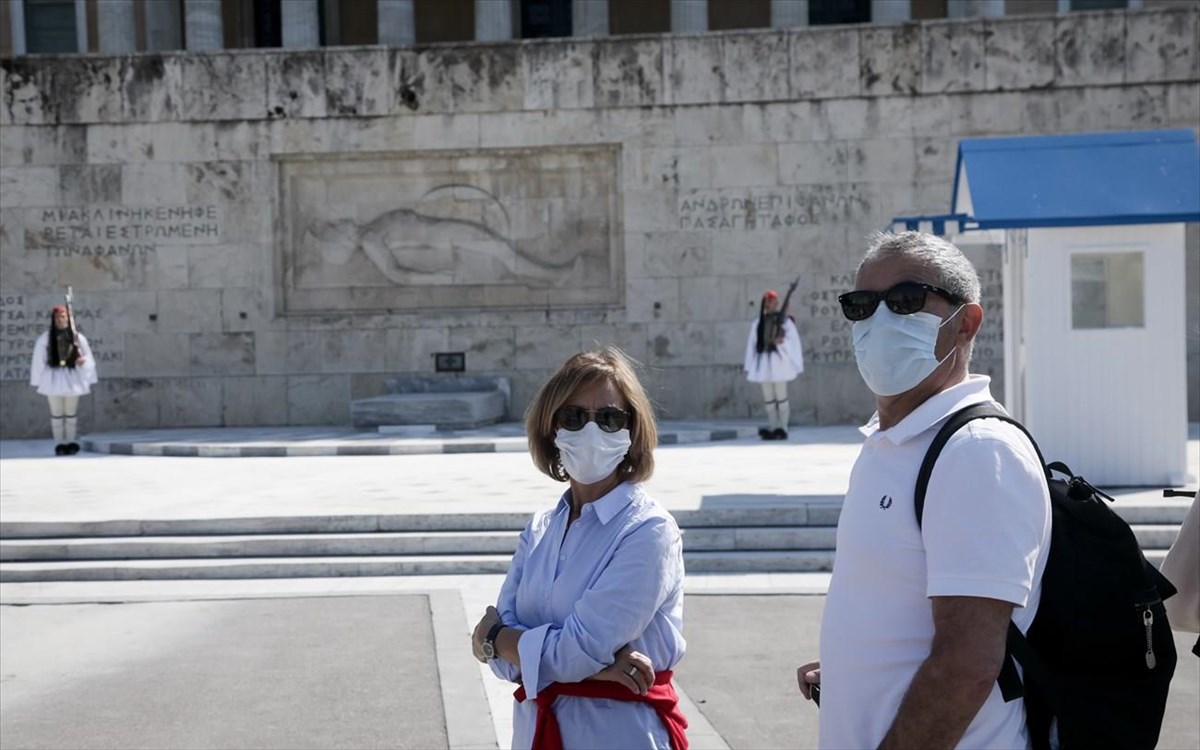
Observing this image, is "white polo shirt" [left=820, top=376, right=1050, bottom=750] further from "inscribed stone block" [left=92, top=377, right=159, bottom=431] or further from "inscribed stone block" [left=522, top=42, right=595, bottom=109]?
"inscribed stone block" [left=92, top=377, right=159, bottom=431]

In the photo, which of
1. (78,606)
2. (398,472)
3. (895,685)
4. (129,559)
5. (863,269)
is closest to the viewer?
(895,685)

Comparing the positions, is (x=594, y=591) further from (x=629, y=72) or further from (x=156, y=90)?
(x=156, y=90)

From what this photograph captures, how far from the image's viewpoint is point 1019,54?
20.6 metres

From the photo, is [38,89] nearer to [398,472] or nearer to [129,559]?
[398,472]

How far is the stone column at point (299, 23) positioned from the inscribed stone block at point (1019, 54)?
1432cm

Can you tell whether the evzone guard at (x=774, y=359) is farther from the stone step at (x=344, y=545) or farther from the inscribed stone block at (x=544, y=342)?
the stone step at (x=344, y=545)

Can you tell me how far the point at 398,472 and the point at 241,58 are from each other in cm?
918

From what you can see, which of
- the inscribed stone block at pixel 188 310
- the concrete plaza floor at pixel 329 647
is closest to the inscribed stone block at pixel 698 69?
the inscribed stone block at pixel 188 310

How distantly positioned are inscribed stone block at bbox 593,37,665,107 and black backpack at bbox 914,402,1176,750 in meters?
19.1

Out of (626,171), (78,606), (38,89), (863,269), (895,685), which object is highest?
(38,89)

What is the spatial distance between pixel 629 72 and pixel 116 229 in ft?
27.1

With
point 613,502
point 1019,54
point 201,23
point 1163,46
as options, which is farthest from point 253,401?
point 613,502

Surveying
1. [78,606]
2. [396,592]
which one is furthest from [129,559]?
[396,592]

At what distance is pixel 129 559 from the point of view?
11133 mm
